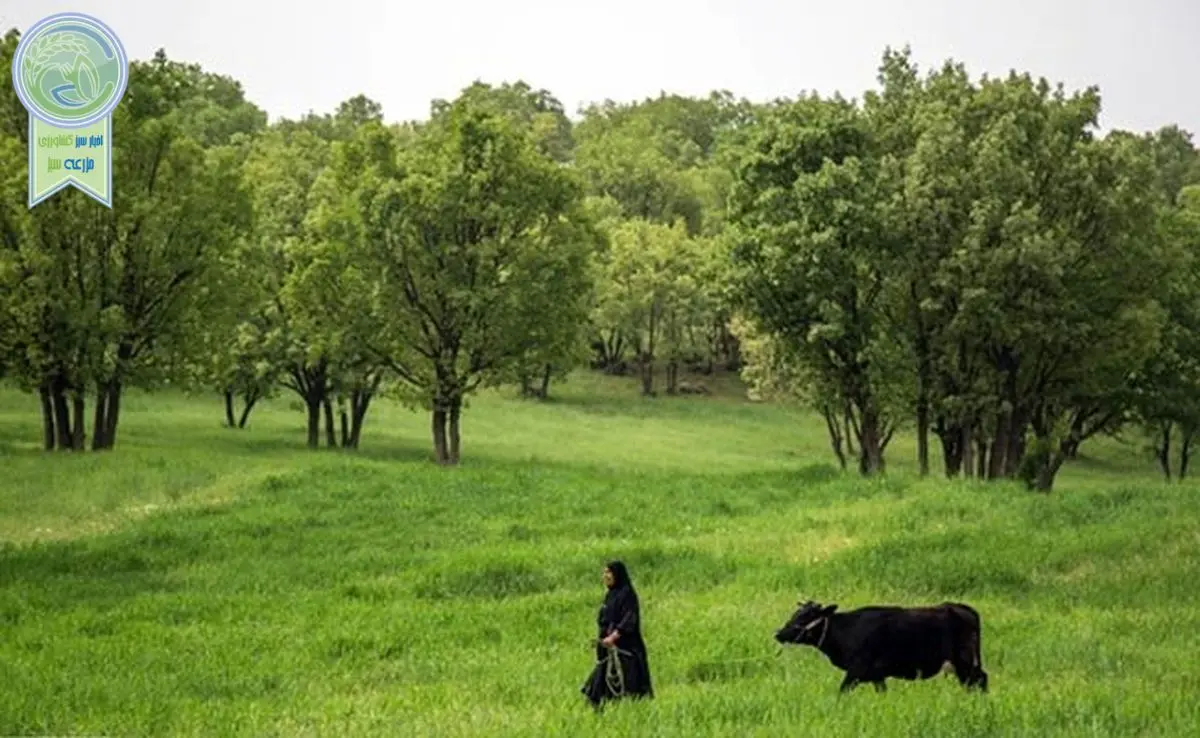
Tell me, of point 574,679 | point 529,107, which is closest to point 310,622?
point 574,679

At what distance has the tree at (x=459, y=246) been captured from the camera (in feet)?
147

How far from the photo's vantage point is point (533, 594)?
22.5 meters

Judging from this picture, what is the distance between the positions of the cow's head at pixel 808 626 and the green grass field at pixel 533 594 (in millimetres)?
664

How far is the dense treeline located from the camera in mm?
38219

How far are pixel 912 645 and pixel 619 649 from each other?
11.1 ft

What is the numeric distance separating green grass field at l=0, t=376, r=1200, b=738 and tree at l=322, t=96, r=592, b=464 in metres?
8.35

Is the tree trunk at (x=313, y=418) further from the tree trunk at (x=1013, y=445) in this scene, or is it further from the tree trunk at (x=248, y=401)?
the tree trunk at (x=1013, y=445)

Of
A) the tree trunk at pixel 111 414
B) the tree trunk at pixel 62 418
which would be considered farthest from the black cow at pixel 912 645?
the tree trunk at pixel 62 418

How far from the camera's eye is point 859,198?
38.4 m

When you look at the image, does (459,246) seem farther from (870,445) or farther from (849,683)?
(849,683)

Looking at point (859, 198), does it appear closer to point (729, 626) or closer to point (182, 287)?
point (729, 626)

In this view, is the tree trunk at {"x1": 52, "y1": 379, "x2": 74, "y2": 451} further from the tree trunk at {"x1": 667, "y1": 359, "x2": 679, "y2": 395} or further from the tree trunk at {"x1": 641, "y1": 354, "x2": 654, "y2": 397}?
the tree trunk at {"x1": 667, "y1": 359, "x2": 679, "y2": 395}

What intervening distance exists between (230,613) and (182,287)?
92.1 feet

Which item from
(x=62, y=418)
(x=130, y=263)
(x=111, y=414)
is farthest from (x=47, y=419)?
(x=130, y=263)
